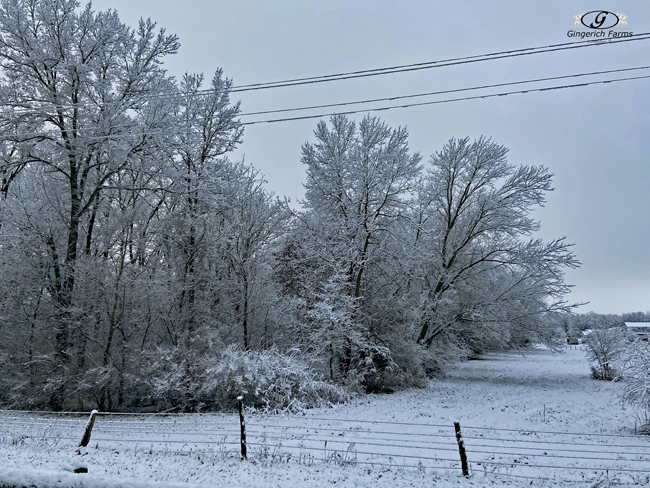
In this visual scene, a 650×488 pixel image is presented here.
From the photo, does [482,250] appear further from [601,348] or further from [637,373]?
[637,373]

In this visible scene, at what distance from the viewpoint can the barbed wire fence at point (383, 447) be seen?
6719mm

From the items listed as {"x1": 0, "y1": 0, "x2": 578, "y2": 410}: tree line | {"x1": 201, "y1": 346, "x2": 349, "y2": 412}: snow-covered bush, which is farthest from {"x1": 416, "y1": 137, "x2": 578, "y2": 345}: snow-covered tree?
{"x1": 201, "y1": 346, "x2": 349, "y2": 412}: snow-covered bush

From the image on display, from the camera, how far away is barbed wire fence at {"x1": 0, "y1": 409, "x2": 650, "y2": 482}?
6719mm

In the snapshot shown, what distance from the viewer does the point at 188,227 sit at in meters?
15.0

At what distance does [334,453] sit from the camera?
23.6 ft

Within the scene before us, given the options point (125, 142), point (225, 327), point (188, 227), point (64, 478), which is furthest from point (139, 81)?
point (64, 478)

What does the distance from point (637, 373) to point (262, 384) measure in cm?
999

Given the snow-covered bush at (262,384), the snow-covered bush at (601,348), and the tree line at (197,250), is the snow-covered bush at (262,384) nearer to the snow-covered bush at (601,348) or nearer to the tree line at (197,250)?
the tree line at (197,250)

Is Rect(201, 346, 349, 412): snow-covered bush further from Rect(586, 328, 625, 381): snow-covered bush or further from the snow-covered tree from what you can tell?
Rect(586, 328, 625, 381): snow-covered bush

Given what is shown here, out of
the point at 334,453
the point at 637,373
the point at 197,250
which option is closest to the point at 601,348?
the point at 637,373

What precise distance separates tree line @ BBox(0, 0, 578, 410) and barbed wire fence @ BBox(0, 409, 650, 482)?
257cm

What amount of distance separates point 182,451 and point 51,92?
42.5 ft

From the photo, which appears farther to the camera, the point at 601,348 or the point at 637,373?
the point at 601,348

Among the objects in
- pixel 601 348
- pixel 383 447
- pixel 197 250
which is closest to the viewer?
pixel 383 447
